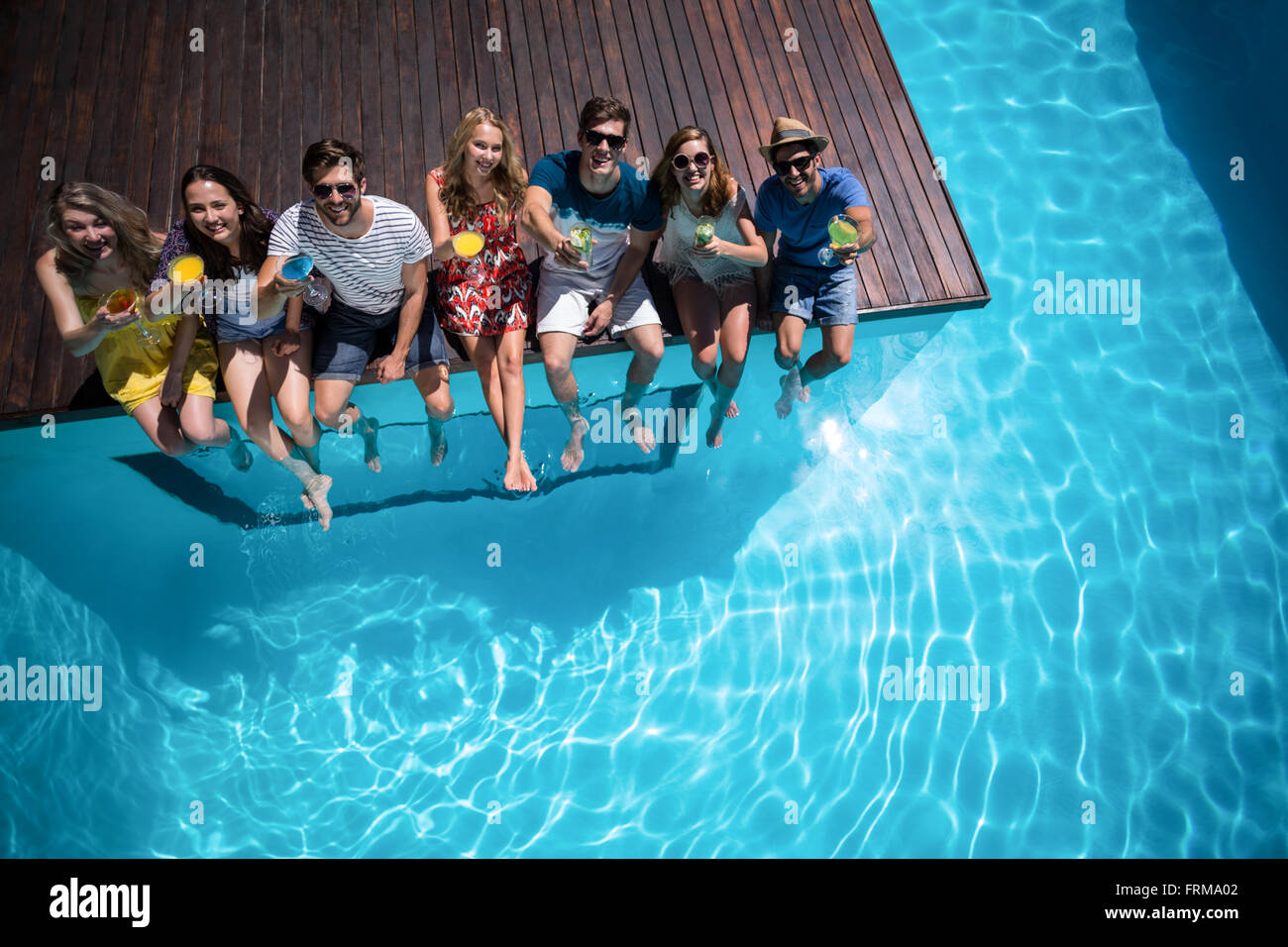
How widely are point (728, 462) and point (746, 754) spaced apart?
1.88 metres

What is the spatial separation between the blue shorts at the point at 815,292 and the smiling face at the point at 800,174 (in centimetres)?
54

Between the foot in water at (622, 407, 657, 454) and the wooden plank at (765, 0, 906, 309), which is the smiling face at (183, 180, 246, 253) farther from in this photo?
the wooden plank at (765, 0, 906, 309)

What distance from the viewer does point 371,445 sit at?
5.12 meters

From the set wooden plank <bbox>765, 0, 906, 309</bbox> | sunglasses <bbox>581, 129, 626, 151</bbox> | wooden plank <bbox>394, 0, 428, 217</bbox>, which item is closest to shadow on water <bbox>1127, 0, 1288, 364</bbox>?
wooden plank <bbox>765, 0, 906, 309</bbox>

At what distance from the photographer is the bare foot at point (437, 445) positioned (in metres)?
5.04

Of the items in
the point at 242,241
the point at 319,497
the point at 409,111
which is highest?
the point at 409,111

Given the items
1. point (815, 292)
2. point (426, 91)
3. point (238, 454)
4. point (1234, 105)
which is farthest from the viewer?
point (1234, 105)

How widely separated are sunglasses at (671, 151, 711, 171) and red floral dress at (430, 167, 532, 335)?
903mm

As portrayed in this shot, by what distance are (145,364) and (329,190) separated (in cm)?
161

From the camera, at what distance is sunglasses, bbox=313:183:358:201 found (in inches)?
137

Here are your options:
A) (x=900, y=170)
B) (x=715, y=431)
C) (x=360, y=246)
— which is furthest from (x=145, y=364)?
(x=900, y=170)

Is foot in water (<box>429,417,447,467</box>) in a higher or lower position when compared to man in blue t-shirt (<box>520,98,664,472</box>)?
lower

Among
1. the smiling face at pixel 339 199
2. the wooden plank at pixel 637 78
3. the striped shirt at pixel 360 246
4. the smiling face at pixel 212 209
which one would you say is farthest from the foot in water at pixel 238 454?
the wooden plank at pixel 637 78

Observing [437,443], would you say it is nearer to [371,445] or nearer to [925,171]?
[371,445]
